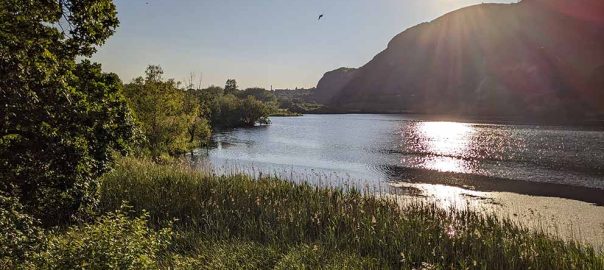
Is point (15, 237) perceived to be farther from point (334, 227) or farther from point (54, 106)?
point (334, 227)

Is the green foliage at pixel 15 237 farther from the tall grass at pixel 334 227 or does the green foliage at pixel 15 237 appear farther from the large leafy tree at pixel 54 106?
the tall grass at pixel 334 227

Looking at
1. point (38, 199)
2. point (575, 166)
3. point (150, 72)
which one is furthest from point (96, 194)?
point (575, 166)

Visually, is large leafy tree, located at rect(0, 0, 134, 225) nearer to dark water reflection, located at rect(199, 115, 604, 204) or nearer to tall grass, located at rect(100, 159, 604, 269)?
tall grass, located at rect(100, 159, 604, 269)

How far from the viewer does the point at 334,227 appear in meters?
12.2

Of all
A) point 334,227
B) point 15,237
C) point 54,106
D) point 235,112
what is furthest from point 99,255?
point 235,112

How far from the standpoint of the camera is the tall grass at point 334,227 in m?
10.5

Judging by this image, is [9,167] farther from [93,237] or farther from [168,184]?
[168,184]

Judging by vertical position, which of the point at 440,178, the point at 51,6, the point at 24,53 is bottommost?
the point at 440,178

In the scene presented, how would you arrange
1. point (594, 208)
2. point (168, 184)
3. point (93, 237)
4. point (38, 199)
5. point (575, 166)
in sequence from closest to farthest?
point (93, 237), point (38, 199), point (168, 184), point (594, 208), point (575, 166)

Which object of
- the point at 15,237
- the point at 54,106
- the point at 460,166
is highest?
the point at 54,106

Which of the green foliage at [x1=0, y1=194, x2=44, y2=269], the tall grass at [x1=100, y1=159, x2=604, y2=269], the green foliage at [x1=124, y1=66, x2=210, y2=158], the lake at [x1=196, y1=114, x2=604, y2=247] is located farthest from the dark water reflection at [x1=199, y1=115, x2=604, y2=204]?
the green foliage at [x1=0, y1=194, x2=44, y2=269]

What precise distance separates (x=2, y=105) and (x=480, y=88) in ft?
686

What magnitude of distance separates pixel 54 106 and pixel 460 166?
129 feet

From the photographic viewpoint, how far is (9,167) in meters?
8.35
